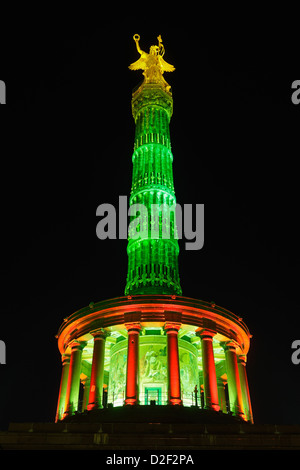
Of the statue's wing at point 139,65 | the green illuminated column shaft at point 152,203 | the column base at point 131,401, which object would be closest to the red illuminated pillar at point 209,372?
the column base at point 131,401

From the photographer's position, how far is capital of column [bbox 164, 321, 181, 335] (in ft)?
102

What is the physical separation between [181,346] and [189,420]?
8.82 meters

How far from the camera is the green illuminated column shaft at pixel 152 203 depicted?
3731 cm

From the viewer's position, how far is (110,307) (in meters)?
32.5

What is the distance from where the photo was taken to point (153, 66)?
50094mm

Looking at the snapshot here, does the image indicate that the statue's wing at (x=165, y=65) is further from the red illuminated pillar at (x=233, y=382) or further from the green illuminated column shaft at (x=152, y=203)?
the red illuminated pillar at (x=233, y=382)

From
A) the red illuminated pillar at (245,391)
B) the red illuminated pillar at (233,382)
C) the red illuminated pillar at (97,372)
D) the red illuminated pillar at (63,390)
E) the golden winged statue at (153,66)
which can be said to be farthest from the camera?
the golden winged statue at (153,66)

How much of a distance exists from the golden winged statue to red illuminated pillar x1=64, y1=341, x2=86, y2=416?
29.1m

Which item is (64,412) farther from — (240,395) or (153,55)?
(153,55)

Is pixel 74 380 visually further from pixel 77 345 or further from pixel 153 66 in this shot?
pixel 153 66

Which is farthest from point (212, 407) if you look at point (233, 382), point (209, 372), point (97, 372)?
point (97, 372)

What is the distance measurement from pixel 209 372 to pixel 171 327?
12.5 feet
